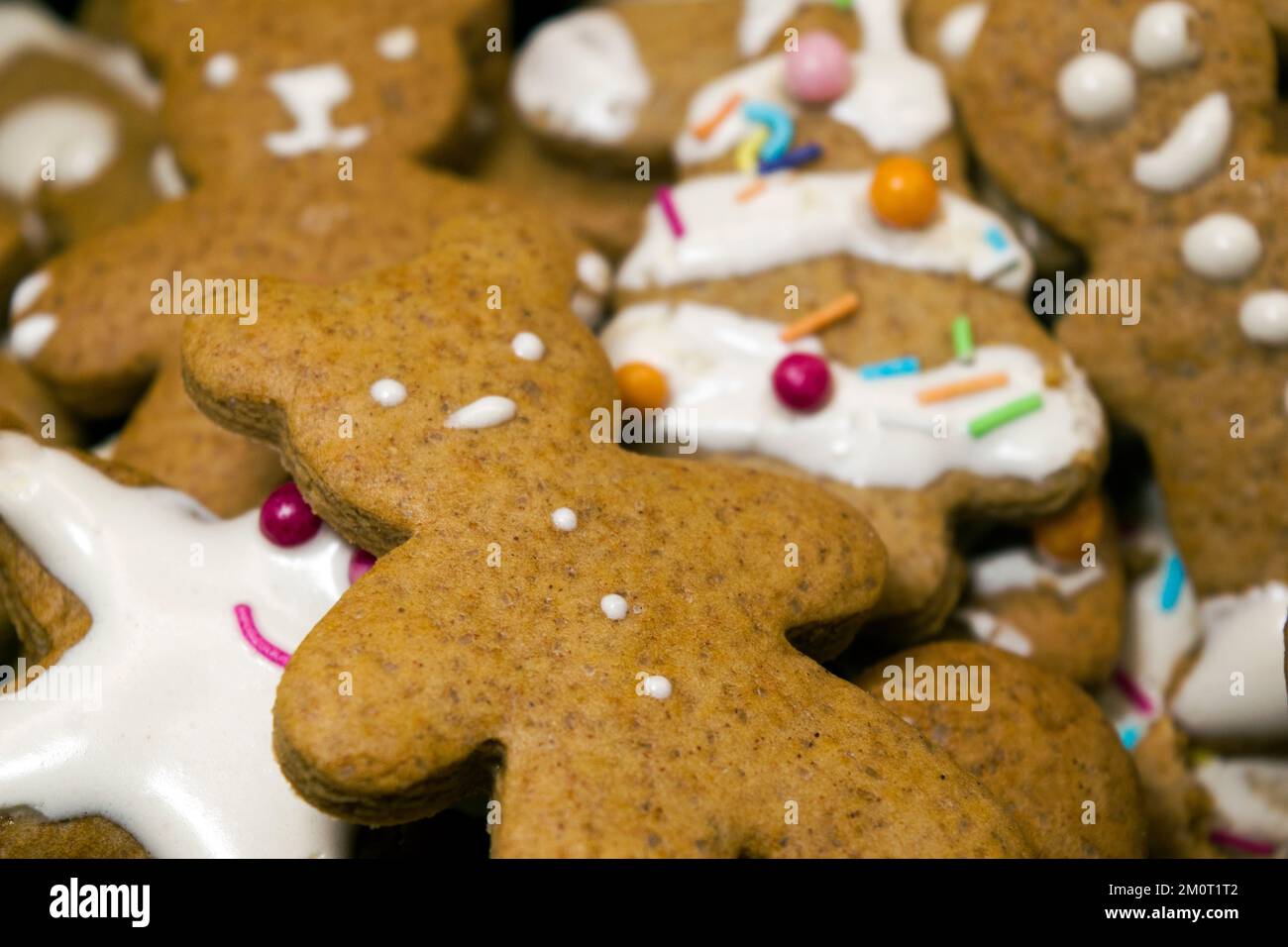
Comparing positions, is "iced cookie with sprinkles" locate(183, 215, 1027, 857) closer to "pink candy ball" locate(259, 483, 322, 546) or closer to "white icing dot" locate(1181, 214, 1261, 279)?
"pink candy ball" locate(259, 483, 322, 546)

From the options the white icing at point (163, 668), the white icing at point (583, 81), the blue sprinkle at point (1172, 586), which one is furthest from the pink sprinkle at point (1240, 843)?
the white icing at point (583, 81)

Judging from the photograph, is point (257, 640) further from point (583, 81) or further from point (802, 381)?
point (583, 81)

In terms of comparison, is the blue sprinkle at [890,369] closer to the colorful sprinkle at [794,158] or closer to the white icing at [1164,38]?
the colorful sprinkle at [794,158]

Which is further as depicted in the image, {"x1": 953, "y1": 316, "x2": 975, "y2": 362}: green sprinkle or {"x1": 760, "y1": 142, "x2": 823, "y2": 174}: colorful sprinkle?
{"x1": 760, "y1": 142, "x2": 823, "y2": 174}: colorful sprinkle

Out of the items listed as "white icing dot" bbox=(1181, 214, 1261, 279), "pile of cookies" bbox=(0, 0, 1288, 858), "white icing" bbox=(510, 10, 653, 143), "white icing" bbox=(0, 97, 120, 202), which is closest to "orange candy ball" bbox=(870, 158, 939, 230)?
"pile of cookies" bbox=(0, 0, 1288, 858)

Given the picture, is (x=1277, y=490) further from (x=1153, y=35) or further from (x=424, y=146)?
(x=424, y=146)
